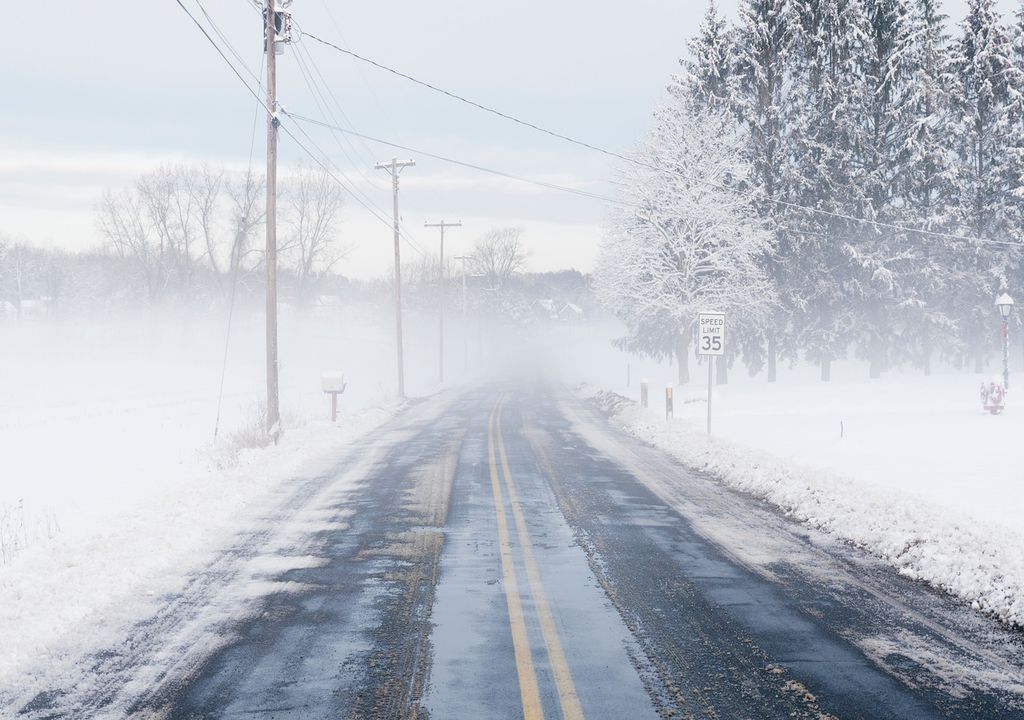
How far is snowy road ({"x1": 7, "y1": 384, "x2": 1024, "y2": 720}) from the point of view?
198 inches

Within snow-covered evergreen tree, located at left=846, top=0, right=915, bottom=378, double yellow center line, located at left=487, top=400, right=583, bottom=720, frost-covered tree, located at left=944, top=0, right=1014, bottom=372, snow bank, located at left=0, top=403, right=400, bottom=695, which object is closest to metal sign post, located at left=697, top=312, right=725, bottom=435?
double yellow center line, located at left=487, top=400, right=583, bottom=720

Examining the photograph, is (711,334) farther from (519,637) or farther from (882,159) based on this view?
(882,159)

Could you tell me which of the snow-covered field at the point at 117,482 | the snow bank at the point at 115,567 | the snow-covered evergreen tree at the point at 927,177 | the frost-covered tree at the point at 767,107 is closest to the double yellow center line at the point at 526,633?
the snow bank at the point at 115,567

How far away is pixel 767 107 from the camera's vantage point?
37.4 meters

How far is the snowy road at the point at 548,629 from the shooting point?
5.04 metres

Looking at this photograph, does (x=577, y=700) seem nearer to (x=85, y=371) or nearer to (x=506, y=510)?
(x=506, y=510)

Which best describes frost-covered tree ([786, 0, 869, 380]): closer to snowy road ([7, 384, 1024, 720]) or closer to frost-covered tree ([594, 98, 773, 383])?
frost-covered tree ([594, 98, 773, 383])

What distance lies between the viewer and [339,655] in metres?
5.84

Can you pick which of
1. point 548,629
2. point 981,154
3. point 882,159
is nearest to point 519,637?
point 548,629

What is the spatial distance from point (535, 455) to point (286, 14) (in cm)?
1183

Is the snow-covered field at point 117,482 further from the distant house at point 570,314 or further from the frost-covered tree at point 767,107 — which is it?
the distant house at point 570,314

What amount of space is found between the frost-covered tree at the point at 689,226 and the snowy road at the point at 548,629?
1003 inches

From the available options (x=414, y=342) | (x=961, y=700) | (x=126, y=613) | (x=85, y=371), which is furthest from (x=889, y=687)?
(x=414, y=342)

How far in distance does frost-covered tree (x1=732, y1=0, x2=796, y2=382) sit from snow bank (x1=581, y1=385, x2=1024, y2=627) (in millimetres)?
23175
